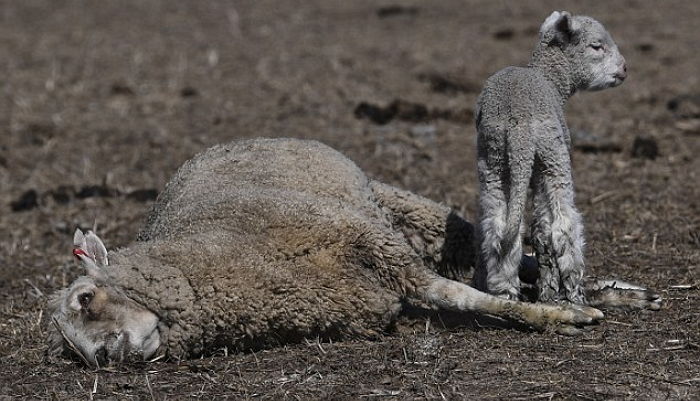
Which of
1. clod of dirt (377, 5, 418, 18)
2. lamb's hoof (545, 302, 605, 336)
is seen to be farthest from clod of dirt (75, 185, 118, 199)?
clod of dirt (377, 5, 418, 18)

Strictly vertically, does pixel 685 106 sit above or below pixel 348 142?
above

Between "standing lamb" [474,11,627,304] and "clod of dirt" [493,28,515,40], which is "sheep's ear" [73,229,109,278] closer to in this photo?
"standing lamb" [474,11,627,304]

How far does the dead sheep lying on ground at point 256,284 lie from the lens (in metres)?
5.29

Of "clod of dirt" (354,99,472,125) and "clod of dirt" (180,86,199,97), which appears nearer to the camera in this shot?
"clod of dirt" (354,99,472,125)

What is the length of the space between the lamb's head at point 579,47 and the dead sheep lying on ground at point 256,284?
46.4 inches

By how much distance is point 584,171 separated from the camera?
33.1 feet

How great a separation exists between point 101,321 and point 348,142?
621 cm

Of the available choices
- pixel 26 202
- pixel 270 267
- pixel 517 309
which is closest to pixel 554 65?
pixel 517 309

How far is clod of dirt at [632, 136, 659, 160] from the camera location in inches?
405

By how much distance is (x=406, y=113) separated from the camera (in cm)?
1199

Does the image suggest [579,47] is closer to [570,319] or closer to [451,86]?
[570,319]

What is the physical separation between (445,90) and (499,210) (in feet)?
24.7

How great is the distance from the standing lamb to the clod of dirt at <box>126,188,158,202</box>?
4.68 m

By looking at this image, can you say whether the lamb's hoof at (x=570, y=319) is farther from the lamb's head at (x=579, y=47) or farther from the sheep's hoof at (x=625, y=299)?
the lamb's head at (x=579, y=47)
